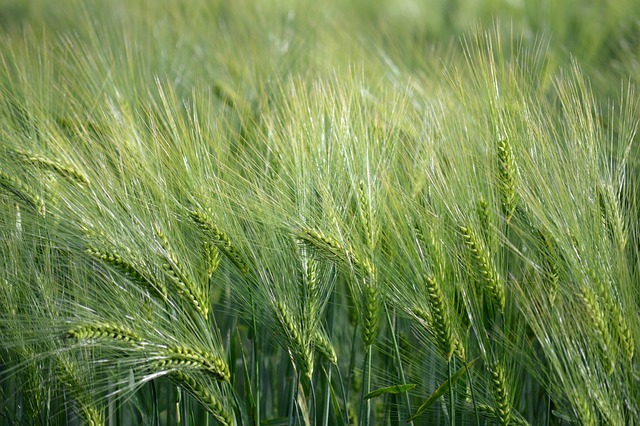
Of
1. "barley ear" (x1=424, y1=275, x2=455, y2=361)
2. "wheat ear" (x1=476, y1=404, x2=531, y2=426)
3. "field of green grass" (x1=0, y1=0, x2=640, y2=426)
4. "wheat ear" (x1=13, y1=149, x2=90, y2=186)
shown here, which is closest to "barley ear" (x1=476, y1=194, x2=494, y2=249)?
"field of green grass" (x1=0, y1=0, x2=640, y2=426)

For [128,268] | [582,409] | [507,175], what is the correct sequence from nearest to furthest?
[582,409] → [128,268] → [507,175]

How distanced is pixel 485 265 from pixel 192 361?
1.45 feet

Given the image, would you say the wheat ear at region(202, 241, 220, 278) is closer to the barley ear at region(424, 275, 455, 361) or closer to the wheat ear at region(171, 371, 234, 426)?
the wheat ear at region(171, 371, 234, 426)

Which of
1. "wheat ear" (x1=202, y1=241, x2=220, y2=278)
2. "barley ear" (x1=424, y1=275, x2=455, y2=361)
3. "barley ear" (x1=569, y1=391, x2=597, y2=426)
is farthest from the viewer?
"wheat ear" (x1=202, y1=241, x2=220, y2=278)

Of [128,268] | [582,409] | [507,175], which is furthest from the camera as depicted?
[507,175]

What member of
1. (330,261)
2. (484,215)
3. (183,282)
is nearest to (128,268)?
(183,282)

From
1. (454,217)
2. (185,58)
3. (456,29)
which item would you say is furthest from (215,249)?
(456,29)

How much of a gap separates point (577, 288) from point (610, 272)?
0.05 metres

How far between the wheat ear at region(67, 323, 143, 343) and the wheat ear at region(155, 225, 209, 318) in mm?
96

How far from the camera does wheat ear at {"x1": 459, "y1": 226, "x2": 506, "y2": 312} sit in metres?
1.21

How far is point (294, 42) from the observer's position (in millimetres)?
2582

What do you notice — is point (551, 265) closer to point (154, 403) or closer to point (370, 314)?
point (370, 314)

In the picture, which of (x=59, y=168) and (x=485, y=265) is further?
(x=59, y=168)

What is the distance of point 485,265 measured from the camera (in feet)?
3.98
